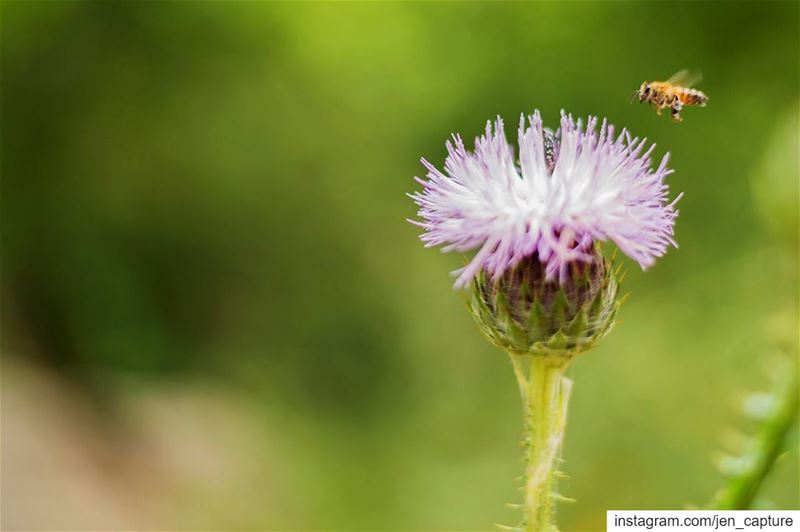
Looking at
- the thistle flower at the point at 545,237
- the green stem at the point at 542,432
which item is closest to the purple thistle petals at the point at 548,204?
the thistle flower at the point at 545,237

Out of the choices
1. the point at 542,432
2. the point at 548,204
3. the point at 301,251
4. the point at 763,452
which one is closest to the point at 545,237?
the point at 548,204

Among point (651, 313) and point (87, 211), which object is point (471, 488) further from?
point (87, 211)

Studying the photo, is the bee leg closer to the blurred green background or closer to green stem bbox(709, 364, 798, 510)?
green stem bbox(709, 364, 798, 510)

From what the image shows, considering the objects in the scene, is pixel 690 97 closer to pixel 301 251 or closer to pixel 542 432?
pixel 542 432

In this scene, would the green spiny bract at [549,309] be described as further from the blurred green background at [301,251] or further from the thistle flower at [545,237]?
the blurred green background at [301,251]

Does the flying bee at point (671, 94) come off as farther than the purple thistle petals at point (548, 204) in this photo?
Yes
